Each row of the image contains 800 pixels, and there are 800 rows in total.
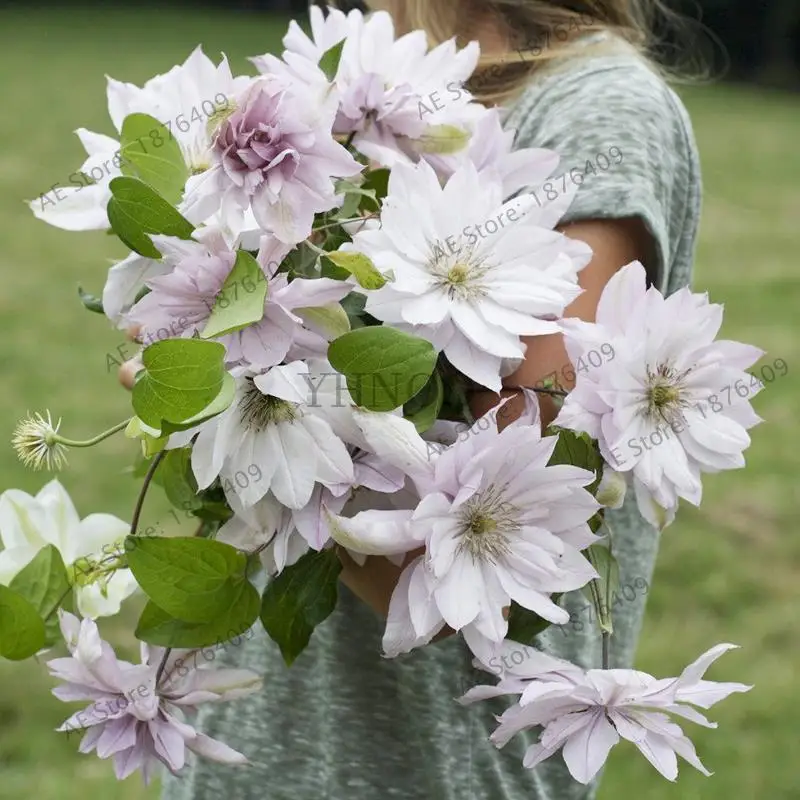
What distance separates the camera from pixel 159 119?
664 mm

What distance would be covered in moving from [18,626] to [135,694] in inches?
3.1

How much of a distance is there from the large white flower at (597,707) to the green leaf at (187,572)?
0.49ft

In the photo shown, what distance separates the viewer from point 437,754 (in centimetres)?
91

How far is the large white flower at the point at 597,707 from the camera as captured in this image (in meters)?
0.59

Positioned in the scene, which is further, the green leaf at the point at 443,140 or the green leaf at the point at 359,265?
the green leaf at the point at 443,140

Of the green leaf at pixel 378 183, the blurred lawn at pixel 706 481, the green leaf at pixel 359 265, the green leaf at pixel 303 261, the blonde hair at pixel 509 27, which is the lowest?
the blurred lawn at pixel 706 481

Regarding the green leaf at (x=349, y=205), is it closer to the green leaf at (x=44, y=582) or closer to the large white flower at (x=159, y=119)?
the large white flower at (x=159, y=119)

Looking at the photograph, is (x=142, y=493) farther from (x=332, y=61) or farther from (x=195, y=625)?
(x=332, y=61)

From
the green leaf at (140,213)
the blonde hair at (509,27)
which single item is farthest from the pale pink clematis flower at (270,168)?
the blonde hair at (509,27)

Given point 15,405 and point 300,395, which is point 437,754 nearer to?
point 300,395

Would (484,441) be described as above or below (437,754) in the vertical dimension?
above

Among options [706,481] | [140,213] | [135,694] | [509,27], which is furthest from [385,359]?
[706,481]

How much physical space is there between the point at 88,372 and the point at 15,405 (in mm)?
385

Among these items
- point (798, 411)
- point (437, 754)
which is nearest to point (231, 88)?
point (437, 754)
